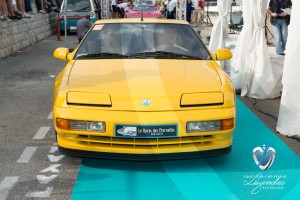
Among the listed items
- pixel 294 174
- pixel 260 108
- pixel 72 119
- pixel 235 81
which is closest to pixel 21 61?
pixel 235 81

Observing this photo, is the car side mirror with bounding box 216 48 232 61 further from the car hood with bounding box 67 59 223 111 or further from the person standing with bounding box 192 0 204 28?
the person standing with bounding box 192 0 204 28

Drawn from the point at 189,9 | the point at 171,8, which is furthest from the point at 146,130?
the point at 171,8

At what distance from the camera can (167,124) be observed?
3939mm

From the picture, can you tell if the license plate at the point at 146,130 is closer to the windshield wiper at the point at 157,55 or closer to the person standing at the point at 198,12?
the windshield wiper at the point at 157,55

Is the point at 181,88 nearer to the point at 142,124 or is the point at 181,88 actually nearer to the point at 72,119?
the point at 142,124

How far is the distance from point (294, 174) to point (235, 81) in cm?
400

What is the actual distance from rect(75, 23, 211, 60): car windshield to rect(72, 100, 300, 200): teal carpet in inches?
52.1

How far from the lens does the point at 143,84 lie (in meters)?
4.29

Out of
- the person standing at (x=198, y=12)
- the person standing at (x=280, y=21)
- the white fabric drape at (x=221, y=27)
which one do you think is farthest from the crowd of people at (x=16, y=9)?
the person standing at (x=198, y=12)

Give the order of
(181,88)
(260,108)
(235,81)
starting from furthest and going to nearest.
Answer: (235,81) → (260,108) → (181,88)

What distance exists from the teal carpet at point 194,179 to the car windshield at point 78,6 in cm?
1791

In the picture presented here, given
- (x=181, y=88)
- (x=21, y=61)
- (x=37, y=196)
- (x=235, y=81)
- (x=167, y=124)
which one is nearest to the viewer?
(x=37, y=196)

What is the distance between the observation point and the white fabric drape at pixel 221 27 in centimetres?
982

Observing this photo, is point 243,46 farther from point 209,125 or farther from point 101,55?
point 209,125
